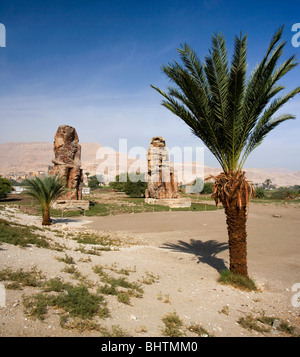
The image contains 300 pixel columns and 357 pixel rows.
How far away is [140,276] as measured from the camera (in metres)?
6.36

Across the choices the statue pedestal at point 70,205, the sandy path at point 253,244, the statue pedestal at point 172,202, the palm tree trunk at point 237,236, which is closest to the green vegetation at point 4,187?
the statue pedestal at point 70,205

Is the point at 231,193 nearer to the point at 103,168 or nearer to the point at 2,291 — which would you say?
the point at 2,291

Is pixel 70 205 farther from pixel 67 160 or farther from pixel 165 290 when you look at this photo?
pixel 165 290

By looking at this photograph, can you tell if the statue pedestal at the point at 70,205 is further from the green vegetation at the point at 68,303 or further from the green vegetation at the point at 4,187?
the green vegetation at the point at 68,303

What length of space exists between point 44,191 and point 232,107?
1170cm

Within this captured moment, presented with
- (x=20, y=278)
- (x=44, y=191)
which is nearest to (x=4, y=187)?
(x=44, y=191)

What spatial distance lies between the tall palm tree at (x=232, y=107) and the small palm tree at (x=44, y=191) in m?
10.3

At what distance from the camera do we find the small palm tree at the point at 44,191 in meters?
14.0

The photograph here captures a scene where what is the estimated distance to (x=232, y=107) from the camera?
6211 mm

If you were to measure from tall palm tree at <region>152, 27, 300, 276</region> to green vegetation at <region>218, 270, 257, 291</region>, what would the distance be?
155 mm

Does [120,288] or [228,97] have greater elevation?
[228,97]

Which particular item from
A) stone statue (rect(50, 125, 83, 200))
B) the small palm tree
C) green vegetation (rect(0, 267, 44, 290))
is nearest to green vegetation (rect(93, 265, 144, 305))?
green vegetation (rect(0, 267, 44, 290))

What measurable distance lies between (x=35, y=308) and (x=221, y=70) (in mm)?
6267
